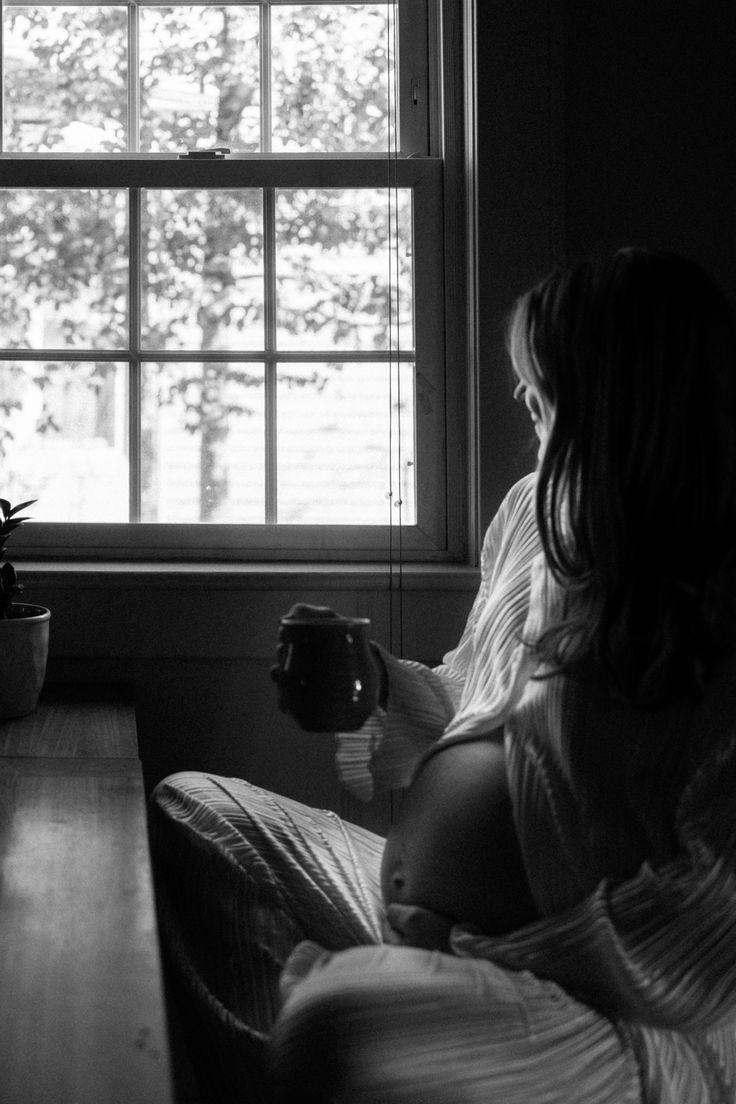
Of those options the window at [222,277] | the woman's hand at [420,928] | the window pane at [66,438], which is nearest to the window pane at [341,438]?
the window at [222,277]

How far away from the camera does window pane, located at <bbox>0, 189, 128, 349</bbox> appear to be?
1.98 metres

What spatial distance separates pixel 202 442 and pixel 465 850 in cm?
Answer: 109

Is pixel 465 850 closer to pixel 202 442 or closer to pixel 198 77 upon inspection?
pixel 202 442

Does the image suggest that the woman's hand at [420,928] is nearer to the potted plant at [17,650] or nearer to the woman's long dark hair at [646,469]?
the woman's long dark hair at [646,469]

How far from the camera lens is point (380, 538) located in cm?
199

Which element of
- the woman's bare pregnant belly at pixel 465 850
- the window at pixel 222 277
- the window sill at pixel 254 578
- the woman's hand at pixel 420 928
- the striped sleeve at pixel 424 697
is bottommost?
the woman's hand at pixel 420 928

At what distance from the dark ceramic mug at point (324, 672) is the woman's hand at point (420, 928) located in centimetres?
21

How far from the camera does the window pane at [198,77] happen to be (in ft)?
6.59

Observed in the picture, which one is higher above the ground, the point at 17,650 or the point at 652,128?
the point at 652,128

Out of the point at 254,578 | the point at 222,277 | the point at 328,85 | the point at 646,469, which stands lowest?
the point at 254,578

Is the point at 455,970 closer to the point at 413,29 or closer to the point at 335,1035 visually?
the point at 335,1035

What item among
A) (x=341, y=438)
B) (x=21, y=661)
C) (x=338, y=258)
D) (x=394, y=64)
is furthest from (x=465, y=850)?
(x=394, y=64)

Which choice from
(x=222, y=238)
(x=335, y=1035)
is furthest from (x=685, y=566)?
(x=222, y=238)

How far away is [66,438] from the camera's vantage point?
2.01m
